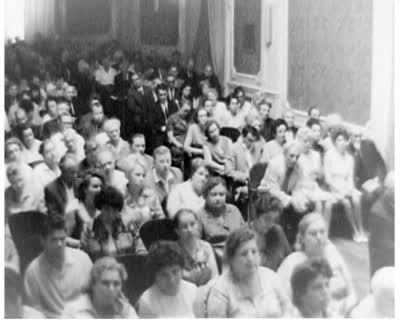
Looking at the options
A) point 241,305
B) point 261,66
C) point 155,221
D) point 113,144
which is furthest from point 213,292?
point 261,66

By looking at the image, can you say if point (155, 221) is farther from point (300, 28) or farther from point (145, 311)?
point (300, 28)

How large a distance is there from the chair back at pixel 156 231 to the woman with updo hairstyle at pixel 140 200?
1.5 inches

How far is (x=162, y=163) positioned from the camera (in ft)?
22.4

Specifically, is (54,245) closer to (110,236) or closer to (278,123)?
(110,236)

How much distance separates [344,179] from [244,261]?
41.2 inches

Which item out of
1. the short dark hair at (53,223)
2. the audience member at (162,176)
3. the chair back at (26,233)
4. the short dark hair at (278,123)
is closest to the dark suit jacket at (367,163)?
the short dark hair at (278,123)

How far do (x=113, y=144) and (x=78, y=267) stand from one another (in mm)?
940

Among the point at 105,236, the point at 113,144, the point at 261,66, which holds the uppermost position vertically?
the point at 261,66

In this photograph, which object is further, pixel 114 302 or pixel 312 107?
pixel 312 107

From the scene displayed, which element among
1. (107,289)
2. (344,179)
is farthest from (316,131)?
(107,289)

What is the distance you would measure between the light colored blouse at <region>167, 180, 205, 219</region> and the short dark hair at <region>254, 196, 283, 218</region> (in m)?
0.42

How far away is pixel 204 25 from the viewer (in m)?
6.84

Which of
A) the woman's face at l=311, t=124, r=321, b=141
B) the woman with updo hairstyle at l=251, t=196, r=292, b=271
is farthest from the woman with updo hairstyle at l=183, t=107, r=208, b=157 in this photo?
the woman's face at l=311, t=124, r=321, b=141

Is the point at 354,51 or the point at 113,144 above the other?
the point at 354,51
